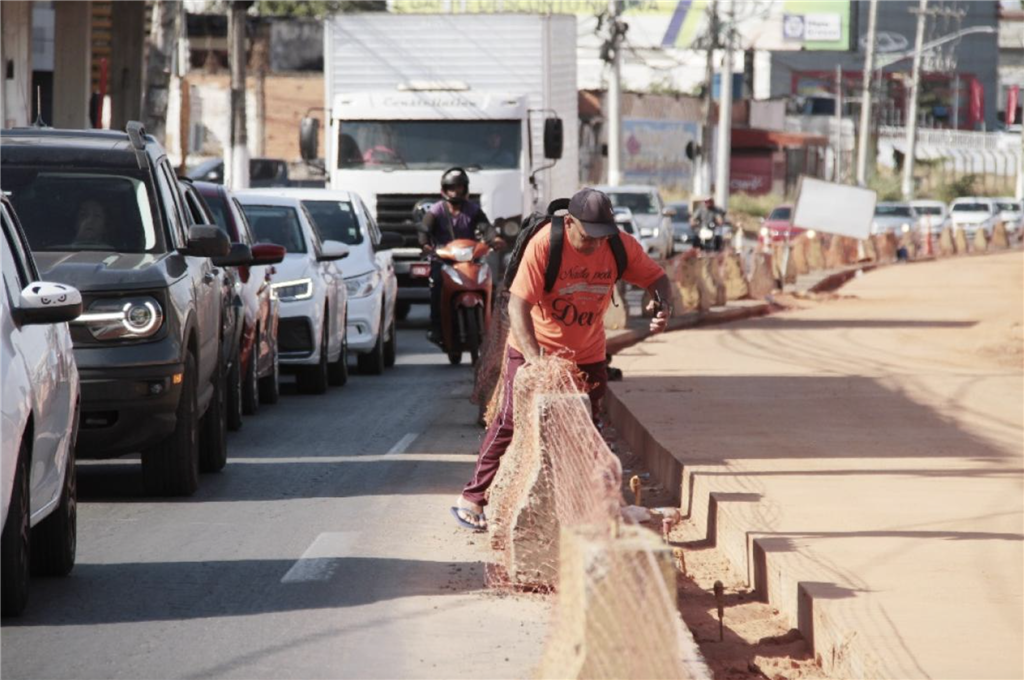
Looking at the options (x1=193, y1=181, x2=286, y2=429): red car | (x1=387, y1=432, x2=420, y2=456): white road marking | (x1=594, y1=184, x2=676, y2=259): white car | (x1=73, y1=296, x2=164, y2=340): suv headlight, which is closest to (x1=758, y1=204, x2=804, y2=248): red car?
(x1=594, y1=184, x2=676, y2=259): white car

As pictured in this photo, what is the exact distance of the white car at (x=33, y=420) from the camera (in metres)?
7.10

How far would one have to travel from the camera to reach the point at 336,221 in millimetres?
20891

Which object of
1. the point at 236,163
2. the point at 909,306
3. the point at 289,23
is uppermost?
the point at 289,23

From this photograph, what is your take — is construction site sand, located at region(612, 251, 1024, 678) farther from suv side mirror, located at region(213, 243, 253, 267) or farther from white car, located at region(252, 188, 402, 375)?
suv side mirror, located at region(213, 243, 253, 267)

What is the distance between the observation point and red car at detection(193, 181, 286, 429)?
14.2 m

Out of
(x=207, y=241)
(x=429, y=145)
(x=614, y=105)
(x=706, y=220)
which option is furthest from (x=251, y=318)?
(x=614, y=105)

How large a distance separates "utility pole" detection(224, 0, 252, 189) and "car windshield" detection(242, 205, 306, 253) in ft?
50.1

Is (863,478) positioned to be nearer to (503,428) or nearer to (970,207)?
(503,428)

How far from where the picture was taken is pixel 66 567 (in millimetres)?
8383

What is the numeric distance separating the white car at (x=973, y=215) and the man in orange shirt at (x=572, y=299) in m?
55.3

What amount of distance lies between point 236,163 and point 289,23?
139ft

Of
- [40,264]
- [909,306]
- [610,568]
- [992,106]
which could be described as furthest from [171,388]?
[992,106]

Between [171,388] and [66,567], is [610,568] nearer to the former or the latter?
[66,567]

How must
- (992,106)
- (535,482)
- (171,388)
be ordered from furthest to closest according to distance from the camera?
(992,106) < (171,388) < (535,482)
